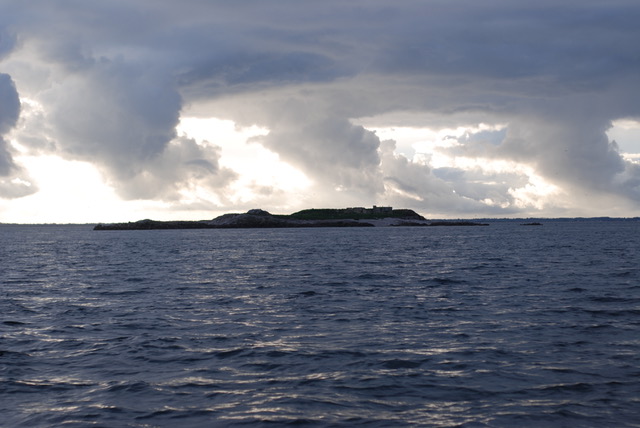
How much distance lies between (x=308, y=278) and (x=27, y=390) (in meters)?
28.1

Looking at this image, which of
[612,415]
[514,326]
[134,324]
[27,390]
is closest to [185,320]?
[134,324]

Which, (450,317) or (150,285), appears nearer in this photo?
(450,317)

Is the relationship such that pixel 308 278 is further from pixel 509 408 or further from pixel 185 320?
pixel 509 408

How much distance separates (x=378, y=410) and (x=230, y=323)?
1206 centimetres

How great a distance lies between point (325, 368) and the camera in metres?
16.5

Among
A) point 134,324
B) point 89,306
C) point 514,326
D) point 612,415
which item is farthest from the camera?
point 89,306

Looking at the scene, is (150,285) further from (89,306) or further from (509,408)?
(509,408)

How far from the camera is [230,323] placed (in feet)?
79.1

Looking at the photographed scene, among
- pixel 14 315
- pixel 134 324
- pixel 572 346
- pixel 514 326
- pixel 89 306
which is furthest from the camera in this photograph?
pixel 89 306

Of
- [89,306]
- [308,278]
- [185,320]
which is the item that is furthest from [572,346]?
[308,278]

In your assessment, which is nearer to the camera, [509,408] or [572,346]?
[509,408]

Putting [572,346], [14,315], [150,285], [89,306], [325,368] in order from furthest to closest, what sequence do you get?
[150,285] < [89,306] < [14,315] < [572,346] < [325,368]

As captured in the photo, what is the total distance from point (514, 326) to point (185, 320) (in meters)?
13.3

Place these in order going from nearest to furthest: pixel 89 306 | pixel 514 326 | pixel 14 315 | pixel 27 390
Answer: pixel 27 390, pixel 514 326, pixel 14 315, pixel 89 306
